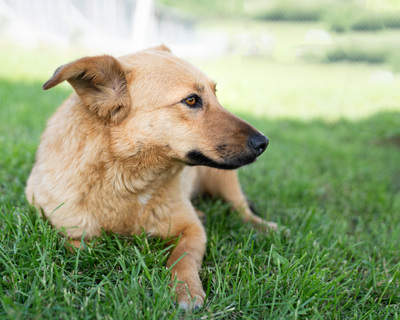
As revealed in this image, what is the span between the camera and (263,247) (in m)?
2.54

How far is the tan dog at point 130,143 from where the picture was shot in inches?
85.0

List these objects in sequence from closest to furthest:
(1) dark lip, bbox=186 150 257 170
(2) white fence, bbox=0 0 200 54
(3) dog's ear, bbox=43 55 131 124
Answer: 1. (3) dog's ear, bbox=43 55 131 124
2. (1) dark lip, bbox=186 150 257 170
3. (2) white fence, bbox=0 0 200 54

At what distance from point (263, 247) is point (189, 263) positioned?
68 centimetres

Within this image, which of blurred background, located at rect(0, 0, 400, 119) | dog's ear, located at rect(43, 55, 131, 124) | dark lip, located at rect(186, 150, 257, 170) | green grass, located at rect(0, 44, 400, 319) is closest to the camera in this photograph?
green grass, located at rect(0, 44, 400, 319)

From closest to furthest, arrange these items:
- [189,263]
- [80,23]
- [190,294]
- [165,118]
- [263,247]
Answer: [190,294], [189,263], [165,118], [263,247], [80,23]

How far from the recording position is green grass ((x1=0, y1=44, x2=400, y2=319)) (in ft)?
5.64

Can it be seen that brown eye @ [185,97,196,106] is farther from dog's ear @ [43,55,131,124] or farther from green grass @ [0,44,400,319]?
green grass @ [0,44,400,319]

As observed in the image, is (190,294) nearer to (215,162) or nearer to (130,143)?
(215,162)

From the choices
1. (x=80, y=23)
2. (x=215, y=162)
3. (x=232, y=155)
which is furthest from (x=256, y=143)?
(x=80, y=23)

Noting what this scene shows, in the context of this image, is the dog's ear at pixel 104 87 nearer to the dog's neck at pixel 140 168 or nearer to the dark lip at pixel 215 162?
the dog's neck at pixel 140 168

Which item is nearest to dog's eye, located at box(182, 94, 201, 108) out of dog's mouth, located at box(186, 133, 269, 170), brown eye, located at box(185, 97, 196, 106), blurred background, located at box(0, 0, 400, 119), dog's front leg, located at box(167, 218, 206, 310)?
brown eye, located at box(185, 97, 196, 106)

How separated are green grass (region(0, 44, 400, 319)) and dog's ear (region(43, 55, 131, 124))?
0.76m

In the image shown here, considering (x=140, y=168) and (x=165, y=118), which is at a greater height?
(x=165, y=118)

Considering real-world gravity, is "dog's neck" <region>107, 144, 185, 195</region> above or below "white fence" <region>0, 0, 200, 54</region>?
below
